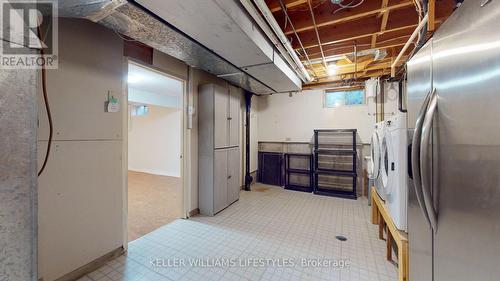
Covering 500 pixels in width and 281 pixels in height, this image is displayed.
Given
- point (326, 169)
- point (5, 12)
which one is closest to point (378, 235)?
point (326, 169)

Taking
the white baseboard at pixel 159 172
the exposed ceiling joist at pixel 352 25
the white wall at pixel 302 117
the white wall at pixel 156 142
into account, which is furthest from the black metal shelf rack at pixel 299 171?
the white baseboard at pixel 159 172

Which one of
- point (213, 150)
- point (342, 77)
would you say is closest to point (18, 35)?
point (213, 150)

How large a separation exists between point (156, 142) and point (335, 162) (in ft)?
18.5

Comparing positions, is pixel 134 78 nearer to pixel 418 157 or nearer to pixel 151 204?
pixel 151 204

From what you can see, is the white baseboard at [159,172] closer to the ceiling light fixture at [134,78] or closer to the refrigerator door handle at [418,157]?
the ceiling light fixture at [134,78]

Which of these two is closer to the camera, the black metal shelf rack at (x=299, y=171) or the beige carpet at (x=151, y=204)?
the beige carpet at (x=151, y=204)

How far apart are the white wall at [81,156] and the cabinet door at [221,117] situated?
1473 mm

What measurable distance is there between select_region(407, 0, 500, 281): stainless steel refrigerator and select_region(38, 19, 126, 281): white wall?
8.55 feet

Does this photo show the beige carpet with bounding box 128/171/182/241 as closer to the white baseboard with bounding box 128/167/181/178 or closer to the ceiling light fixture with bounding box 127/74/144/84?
the white baseboard with bounding box 128/167/181/178

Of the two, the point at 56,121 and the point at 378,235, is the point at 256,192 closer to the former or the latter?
the point at 378,235

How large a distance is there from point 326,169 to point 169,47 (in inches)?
159

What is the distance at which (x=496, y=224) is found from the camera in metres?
0.61

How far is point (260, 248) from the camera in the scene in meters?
2.38

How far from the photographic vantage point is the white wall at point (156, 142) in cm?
645
